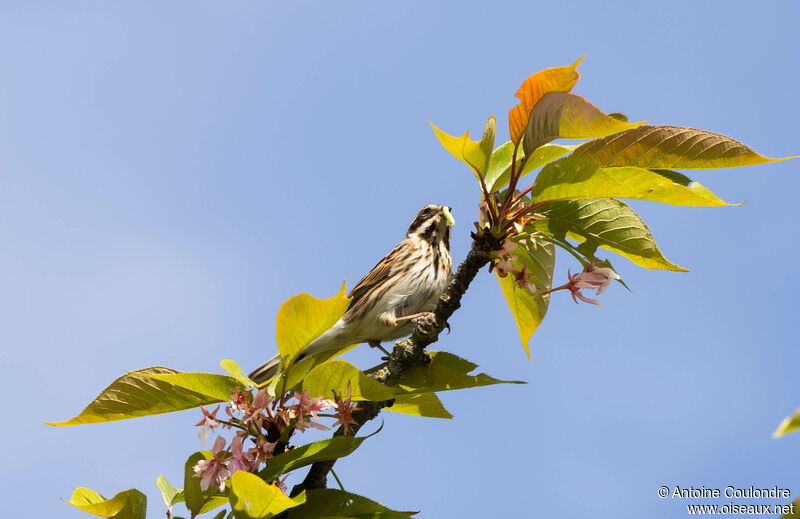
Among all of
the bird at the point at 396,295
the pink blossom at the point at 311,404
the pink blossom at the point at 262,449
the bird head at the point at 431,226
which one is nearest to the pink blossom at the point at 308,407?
the pink blossom at the point at 311,404

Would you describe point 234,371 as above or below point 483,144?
below

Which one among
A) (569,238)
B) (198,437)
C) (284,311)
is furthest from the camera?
(569,238)

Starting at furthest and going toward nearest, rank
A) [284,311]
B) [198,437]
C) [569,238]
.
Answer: [569,238]
[198,437]
[284,311]

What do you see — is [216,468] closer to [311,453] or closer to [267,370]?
[311,453]

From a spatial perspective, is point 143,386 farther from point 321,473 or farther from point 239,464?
point 321,473

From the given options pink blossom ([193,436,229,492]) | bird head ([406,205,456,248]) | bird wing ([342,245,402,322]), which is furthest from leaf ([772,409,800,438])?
bird head ([406,205,456,248])

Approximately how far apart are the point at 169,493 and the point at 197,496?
40cm

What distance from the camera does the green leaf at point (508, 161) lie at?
3.95m

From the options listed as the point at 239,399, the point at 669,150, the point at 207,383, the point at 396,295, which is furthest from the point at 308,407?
the point at 396,295

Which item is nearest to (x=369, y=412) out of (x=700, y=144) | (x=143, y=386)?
(x=143, y=386)

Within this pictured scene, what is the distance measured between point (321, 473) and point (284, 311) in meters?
0.89

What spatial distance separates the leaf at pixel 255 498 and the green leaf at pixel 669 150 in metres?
2.28

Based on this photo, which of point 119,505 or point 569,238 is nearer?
point 119,505

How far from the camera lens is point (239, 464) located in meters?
3.45
